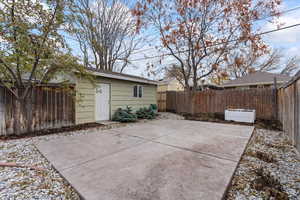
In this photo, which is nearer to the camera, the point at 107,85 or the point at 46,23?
the point at 46,23

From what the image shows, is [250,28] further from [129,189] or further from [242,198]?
[129,189]

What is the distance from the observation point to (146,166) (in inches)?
98.1

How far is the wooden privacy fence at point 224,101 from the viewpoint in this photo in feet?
24.5

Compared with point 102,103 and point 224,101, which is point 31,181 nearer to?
point 102,103

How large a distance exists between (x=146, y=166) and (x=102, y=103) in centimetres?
532

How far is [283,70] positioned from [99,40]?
2319 cm

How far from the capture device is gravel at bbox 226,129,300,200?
1825mm

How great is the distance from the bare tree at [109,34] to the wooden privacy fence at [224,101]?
6.35 meters

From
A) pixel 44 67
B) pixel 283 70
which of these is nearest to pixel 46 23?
pixel 44 67

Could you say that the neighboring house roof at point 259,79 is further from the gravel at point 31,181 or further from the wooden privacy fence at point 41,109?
the gravel at point 31,181

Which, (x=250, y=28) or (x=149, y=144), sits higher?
(x=250, y=28)

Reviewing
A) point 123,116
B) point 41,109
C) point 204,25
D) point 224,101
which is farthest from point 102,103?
point 204,25

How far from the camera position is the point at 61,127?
5.57 m

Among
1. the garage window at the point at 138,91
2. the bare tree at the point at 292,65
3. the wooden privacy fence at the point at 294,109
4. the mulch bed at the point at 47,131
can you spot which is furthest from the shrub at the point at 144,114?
the bare tree at the point at 292,65
